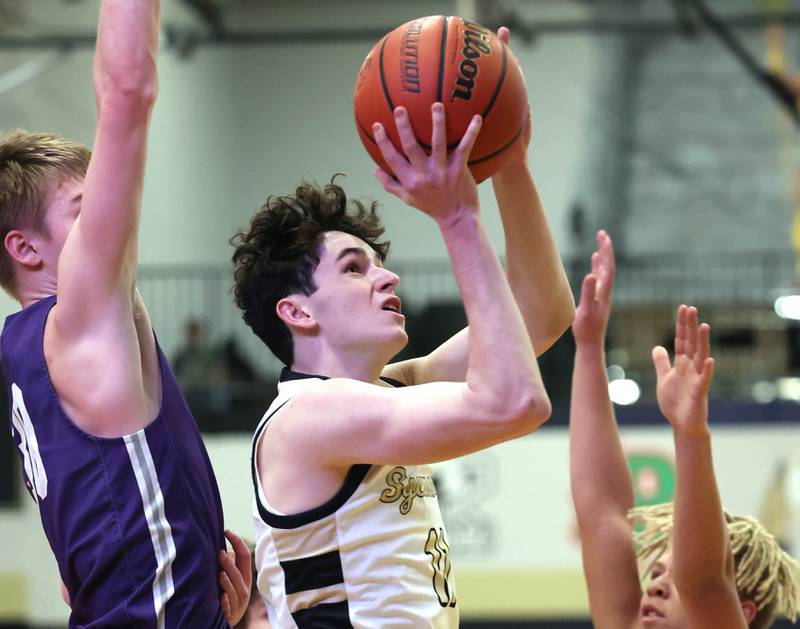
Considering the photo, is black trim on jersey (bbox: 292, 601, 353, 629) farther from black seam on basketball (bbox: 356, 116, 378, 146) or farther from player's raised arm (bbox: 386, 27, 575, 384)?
black seam on basketball (bbox: 356, 116, 378, 146)

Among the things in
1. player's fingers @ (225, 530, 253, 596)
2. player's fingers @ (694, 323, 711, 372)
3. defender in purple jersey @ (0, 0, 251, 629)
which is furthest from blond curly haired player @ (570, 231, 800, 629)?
defender in purple jersey @ (0, 0, 251, 629)

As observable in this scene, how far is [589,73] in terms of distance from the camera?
13.5 meters

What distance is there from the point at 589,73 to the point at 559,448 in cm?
613

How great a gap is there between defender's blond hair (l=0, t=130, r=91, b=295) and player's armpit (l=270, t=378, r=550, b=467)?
2.06ft

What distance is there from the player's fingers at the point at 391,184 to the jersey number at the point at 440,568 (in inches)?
25.8

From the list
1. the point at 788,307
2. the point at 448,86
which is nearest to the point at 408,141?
the point at 448,86

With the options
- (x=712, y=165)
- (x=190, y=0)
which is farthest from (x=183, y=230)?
(x=712, y=165)

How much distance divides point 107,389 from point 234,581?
470mm

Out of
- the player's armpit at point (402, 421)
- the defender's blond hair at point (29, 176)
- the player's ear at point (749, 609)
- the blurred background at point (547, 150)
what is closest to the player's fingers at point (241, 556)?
the player's armpit at point (402, 421)

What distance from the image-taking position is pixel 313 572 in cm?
223

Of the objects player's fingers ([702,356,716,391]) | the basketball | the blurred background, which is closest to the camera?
the basketball

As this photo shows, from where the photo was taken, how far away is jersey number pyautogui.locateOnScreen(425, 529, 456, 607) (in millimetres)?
2248

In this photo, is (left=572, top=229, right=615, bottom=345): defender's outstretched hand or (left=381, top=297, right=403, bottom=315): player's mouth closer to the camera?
(left=381, top=297, right=403, bottom=315): player's mouth

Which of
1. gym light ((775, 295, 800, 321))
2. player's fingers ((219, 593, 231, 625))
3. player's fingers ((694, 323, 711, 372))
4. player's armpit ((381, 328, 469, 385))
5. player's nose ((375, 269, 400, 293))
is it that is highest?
player's nose ((375, 269, 400, 293))
